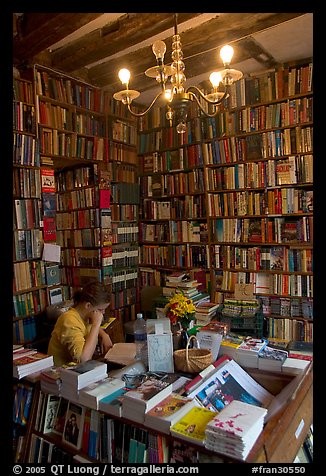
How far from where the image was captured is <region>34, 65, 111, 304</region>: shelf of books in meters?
3.38

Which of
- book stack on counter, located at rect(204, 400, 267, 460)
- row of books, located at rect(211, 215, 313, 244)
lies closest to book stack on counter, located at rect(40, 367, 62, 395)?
book stack on counter, located at rect(204, 400, 267, 460)

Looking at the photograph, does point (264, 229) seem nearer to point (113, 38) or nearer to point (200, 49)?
point (200, 49)

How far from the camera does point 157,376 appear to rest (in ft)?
5.22

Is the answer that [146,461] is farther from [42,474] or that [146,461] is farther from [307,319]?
[307,319]

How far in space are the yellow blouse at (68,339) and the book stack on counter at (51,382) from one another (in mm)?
375

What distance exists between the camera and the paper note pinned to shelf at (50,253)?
10.8 ft

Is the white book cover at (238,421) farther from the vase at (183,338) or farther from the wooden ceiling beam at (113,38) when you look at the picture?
the wooden ceiling beam at (113,38)

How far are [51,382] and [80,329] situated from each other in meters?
0.56

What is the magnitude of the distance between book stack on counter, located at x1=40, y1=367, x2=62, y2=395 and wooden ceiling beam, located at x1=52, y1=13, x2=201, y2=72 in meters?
2.55

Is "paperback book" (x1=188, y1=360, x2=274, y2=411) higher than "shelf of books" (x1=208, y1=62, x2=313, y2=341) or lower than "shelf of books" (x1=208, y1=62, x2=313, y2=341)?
lower

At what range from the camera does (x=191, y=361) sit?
5.33 ft

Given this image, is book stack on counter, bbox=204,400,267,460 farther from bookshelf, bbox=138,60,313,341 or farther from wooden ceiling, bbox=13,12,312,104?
wooden ceiling, bbox=13,12,312,104

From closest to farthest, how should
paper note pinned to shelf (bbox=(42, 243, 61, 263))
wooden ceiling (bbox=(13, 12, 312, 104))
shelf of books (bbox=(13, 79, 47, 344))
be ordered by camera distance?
wooden ceiling (bbox=(13, 12, 312, 104)) < shelf of books (bbox=(13, 79, 47, 344)) < paper note pinned to shelf (bbox=(42, 243, 61, 263))
